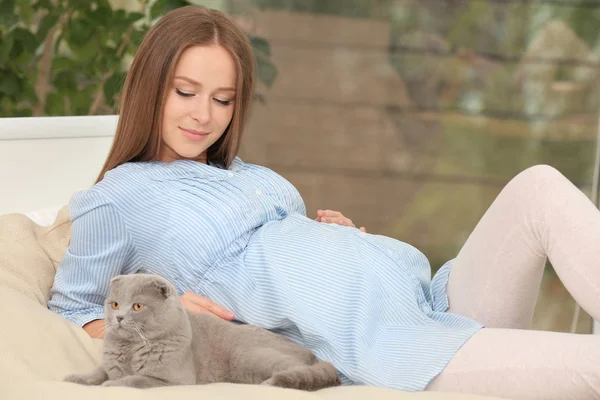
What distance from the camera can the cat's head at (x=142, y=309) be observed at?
3.72ft

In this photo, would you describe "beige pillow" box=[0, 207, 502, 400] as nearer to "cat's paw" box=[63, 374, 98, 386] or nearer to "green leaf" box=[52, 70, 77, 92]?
"cat's paw" box=[63, 374, 98, 386]

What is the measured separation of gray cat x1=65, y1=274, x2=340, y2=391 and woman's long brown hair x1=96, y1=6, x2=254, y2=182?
1.79ft

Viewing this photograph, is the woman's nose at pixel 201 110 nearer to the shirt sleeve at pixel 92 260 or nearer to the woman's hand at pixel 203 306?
the shirt sleeve at pixel 92 260

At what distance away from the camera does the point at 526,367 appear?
1174mm

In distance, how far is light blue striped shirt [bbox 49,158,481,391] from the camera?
52.4 inches

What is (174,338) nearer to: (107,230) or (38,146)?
(107,230)

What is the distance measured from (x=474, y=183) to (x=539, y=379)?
2.26m

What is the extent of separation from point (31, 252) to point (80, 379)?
56 cm

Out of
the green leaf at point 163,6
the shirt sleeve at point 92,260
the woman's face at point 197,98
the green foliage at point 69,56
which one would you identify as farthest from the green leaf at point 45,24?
the shirt sleeve at point 92,260

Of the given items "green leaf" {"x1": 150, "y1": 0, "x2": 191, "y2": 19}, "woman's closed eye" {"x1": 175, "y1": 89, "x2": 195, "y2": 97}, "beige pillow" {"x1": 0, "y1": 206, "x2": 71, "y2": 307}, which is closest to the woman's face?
"woman's closed eye" {"x1": 175, "y1": 89, "x2": 195, "y2": 97}

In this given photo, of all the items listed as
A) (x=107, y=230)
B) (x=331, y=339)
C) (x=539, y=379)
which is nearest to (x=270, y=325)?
(x=331, y=339)

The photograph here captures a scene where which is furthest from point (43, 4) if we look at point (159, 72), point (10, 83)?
point (159, 72)

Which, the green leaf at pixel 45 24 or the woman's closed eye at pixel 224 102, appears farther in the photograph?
the green leaf at pixel 45 24

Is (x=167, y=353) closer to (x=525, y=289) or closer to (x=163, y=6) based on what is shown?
(x=525, y=289)
